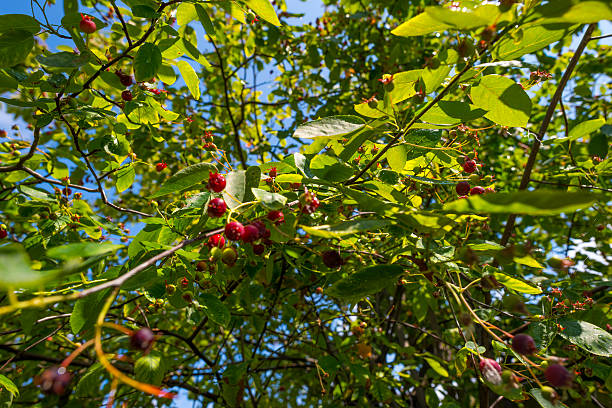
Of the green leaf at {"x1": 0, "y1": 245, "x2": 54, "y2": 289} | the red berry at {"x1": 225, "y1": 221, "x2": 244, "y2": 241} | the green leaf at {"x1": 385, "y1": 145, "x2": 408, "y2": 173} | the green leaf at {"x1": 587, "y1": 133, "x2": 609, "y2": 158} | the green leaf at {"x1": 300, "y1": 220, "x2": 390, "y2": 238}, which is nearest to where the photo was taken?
the green leaf at {"x1": 0, "y1": 245, "x2": 54, "y2": 289}

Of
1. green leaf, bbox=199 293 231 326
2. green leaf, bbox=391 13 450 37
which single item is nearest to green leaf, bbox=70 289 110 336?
green leaf, bbox=199 293 231 326

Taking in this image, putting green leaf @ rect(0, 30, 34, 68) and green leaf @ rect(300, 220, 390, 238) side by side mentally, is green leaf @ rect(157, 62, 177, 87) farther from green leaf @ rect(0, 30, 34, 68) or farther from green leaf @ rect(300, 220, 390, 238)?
green leaf @ rect(300, 220, 390, 238)

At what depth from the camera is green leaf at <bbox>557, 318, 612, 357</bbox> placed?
140 centimetres

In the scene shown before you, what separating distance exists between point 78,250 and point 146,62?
92cm

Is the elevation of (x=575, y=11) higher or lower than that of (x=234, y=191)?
higher

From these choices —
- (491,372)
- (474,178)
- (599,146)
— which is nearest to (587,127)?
(599,146)

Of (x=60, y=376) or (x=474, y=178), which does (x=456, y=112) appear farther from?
(x=60, y=376)

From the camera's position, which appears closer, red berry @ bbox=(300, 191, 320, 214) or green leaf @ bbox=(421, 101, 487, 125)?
red berry @ bbox=(300, 191, 320, 214)

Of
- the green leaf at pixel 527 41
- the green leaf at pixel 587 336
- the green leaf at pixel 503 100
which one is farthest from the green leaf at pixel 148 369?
the green leaf at pixel 587 336

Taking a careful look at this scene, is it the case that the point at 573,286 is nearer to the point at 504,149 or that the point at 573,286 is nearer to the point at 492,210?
the point at 492,210

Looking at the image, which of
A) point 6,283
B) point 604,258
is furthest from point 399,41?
point 6,283

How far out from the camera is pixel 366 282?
1.02 metres

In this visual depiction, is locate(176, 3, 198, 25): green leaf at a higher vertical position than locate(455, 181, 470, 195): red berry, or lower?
higher

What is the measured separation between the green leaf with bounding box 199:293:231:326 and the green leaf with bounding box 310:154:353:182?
2.21ft
